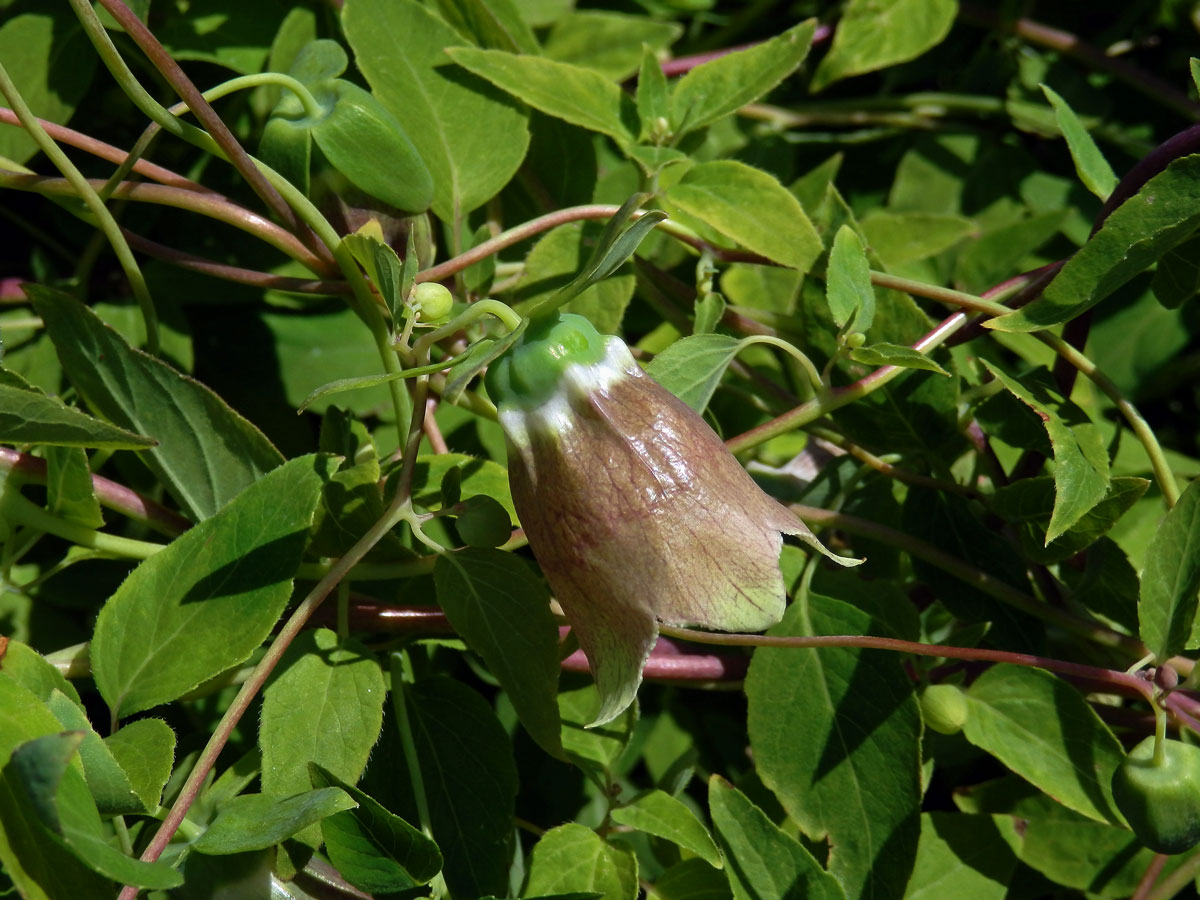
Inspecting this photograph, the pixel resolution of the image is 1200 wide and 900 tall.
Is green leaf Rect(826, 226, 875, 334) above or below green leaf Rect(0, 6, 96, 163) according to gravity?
below

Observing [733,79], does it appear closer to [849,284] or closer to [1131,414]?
[849,284]

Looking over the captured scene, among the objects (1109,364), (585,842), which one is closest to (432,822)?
(585,842)

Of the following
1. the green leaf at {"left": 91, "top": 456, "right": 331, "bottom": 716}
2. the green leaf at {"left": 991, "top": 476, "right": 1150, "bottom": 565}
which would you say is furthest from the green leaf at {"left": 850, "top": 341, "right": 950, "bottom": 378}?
the green leaf at {"left": 91, "top": 456, "right": 331, "bottom": 716}

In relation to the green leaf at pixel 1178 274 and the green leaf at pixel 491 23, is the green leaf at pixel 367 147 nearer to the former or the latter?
the green leaf at pixel 491 23

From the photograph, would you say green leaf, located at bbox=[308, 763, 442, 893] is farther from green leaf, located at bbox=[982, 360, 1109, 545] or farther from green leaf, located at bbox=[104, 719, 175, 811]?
green leaf, located at bbox=[982, 360, 1109, 545]

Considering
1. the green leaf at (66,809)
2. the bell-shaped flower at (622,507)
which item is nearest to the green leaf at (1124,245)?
the bell-shaped flower at (622,507)

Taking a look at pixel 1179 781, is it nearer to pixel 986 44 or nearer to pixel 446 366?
pixel 446 366

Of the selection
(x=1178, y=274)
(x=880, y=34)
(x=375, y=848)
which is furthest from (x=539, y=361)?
(x=880, y=34)
